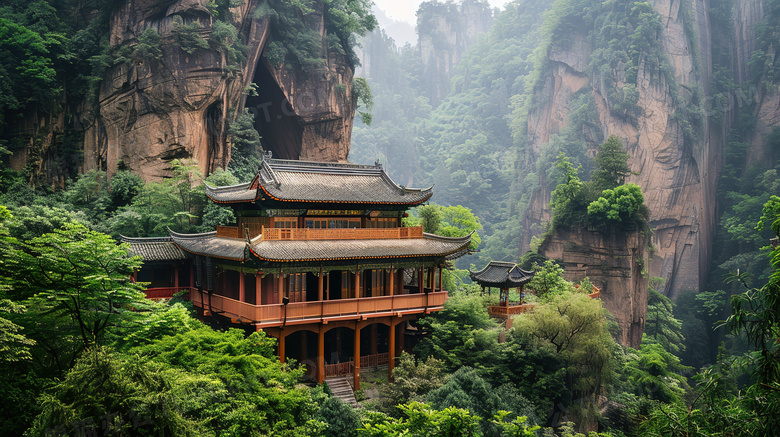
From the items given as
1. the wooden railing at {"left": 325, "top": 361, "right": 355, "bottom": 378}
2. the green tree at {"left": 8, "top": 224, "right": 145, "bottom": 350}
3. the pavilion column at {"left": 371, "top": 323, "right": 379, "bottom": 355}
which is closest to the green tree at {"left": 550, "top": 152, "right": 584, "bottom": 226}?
the pavilion column at {"left": 371, "top": 323, "right": 379, "bottom": 355}

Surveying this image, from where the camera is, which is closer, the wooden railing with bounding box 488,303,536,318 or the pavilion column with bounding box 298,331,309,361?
the pavilion column with bounding box 298,331,309,361

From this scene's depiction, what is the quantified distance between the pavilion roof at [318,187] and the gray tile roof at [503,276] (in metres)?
5.81

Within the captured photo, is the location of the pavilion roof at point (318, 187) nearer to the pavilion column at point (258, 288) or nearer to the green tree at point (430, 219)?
the pavilion column at point (258, 288)

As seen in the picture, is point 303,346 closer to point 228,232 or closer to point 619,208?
point 228,232

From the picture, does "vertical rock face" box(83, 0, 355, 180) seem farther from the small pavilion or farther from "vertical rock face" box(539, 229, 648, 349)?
"vertical rock face" box(539, 229, 648, 349)

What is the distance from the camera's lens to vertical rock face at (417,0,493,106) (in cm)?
10875

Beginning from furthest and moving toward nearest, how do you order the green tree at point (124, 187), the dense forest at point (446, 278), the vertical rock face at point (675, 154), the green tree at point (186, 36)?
the vertical rock face at point (675, 154)
the green tree at point (186, 36)
the green tree at point (124, 187)
the dense forest at point (446, 278)

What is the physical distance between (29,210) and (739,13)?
68887 millimetres

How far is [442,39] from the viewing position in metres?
110

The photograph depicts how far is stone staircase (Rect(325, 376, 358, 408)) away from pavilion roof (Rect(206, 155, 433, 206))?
273 inches

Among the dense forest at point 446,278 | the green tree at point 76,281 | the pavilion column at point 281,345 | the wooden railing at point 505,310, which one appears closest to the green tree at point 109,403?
the dense forest at point 446,278

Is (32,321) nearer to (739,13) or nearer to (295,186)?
(295,186)

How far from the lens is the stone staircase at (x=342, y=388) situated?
2030 centimetres

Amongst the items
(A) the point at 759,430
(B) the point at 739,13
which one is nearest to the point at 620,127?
(B) the point at 739,13
